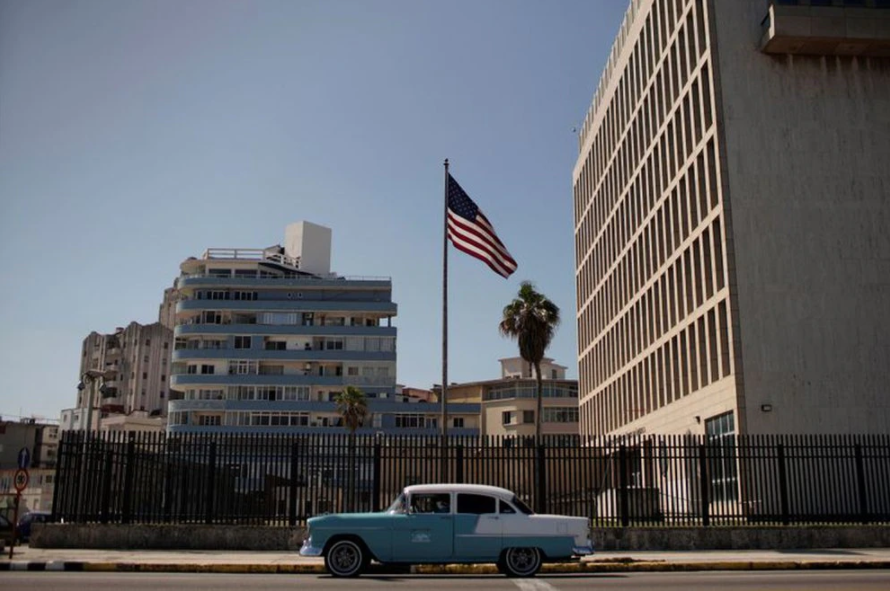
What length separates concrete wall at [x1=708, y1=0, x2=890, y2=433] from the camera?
36.3 meters

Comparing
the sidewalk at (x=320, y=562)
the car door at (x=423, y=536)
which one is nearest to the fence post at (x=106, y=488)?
the sidewalk at (x=320, y=562)

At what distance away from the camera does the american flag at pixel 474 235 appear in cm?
2839

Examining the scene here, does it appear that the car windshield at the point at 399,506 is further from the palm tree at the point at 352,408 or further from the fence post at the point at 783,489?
the palm tree at the point at 352,408

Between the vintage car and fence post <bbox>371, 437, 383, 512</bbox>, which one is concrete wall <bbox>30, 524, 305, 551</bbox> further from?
the vintage car

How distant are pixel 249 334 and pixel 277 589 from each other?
234 ft

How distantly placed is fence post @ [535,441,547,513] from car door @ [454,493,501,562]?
6.11m

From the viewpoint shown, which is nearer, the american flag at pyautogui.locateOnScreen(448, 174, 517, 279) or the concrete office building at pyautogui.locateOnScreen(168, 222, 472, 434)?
the american flag at pyautogui.locateOnScreen(448, 174, 517, 279)

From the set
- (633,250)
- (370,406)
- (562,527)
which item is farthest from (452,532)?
(370,406)

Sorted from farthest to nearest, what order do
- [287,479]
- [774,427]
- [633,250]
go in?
[633,250] < [774,427] < [287,479]

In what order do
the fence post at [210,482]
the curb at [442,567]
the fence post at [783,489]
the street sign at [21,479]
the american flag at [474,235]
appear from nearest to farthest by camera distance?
the curb at [442,567], the street sign at [21,479], the fence post at [210,482], the fence post at [783,489], the american flag at [474,235]

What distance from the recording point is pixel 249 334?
83.9 meters

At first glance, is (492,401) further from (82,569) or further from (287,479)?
(82,569)

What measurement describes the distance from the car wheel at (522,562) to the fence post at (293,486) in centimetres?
741

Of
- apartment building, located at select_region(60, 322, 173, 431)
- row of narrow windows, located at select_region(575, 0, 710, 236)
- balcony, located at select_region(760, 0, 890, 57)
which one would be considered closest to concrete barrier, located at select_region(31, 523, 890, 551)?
balcony, located at select_region(760, 0, 890, 57)
